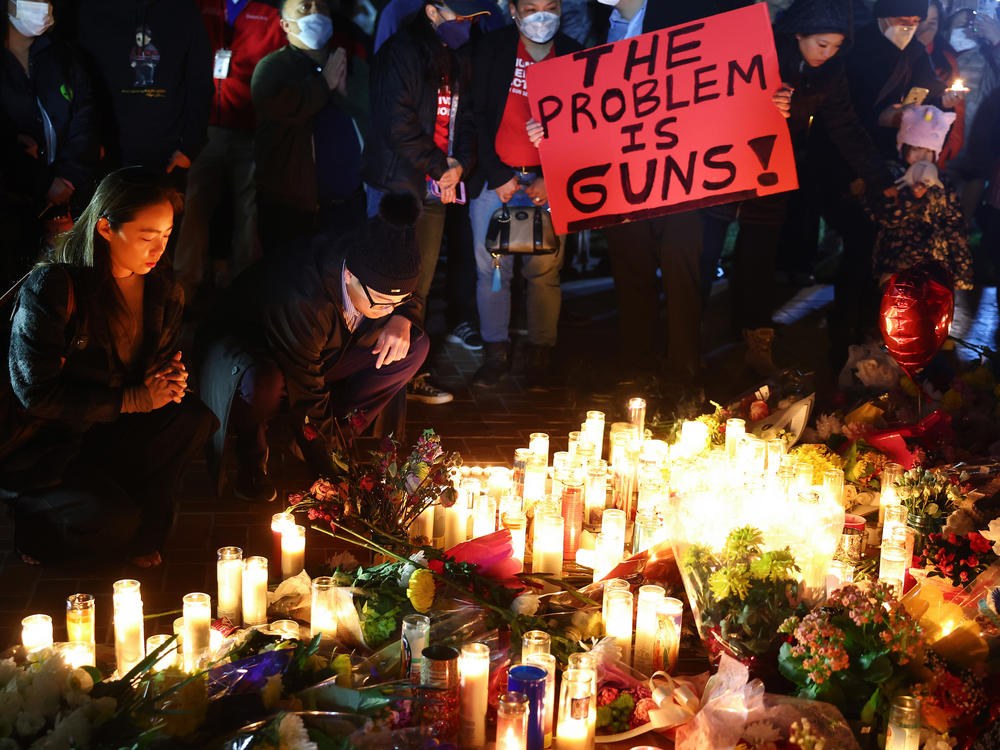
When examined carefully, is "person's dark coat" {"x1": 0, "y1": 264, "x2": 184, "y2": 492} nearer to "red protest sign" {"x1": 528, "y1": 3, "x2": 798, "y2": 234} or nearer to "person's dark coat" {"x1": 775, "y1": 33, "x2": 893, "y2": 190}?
"red protest sign" {"x1": 528, "y1": 3, "x2": 798, "y2": 234}

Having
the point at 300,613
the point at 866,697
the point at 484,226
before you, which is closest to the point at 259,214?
the point at 484,226

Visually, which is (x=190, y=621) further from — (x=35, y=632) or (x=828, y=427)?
(x=828, y=427)

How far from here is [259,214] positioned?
24.6 ft

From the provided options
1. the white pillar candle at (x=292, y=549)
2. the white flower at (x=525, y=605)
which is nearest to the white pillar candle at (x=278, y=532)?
the white pillar candle at (x=292, y=549)

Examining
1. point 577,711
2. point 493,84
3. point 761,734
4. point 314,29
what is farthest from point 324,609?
point 314,29

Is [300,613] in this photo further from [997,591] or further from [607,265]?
[607,265]

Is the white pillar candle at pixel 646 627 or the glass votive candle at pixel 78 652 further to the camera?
the white pillar candle at pixel 646 627

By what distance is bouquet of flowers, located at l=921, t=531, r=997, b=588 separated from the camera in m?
3.84

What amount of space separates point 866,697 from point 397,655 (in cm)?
136

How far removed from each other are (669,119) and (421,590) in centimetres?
355

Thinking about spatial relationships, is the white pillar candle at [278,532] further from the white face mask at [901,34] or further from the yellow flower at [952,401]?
the white face mask at [901,34]

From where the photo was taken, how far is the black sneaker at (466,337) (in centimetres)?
816

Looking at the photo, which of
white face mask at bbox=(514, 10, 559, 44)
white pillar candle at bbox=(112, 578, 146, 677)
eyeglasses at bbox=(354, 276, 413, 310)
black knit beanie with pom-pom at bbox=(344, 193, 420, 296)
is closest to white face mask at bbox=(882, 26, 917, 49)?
white face mask at bbox=(514, 10, 559, 44)

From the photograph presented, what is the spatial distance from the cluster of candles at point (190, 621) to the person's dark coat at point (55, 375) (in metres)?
0.75
